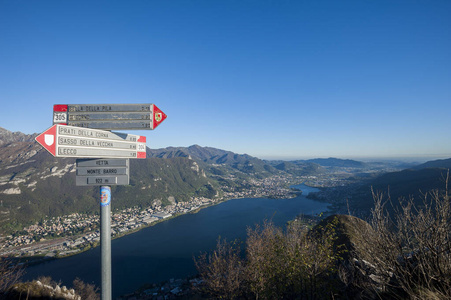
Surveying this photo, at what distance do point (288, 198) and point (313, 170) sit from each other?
10154 cm

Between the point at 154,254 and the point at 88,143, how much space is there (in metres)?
33.9

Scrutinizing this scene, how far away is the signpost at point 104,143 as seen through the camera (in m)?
2.28

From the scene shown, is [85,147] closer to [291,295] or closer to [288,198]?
[291,295]

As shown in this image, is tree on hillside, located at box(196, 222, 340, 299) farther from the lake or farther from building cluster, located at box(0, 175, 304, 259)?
building cluster, located at box(0, 175, 304, 259)

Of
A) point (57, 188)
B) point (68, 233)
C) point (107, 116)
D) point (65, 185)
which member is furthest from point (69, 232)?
point (107, 116)

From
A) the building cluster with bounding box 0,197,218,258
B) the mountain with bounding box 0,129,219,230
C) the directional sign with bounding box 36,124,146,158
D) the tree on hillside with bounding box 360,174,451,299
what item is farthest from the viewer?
the mountain with bounding box 0,129,219,230

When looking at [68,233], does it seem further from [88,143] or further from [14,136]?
[14,136]

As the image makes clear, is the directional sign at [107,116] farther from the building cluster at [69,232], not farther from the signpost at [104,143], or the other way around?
the building cluster at [69,232]

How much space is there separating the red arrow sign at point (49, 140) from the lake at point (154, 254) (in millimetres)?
19491

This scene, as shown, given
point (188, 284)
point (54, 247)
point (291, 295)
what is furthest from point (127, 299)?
point (54, 247)

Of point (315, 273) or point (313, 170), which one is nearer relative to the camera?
point (315, 273)

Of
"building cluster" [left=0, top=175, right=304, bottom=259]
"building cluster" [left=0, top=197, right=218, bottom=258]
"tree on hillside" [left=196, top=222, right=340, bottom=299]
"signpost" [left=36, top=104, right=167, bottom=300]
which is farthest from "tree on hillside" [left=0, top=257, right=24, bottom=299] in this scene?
"building cluster" [left=0, top=197, right=218, bottom=258]

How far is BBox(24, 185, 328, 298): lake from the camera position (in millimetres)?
23562

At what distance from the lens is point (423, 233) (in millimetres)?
2480
